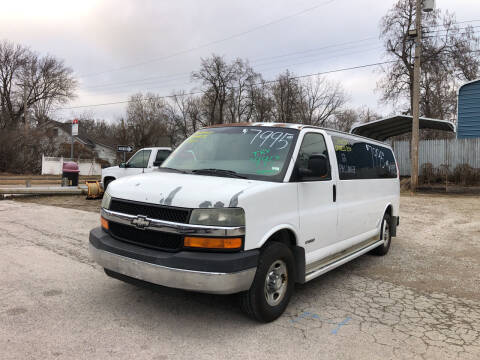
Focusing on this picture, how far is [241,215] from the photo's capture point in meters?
3.20

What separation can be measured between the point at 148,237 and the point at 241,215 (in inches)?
37.1

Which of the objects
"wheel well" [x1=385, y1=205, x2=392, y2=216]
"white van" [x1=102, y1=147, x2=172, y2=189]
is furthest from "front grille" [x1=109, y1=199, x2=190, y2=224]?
"white van" [x1=102, y1=147, x2=172, y2=189]

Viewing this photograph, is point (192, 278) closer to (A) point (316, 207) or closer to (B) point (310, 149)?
(A) point (316, 207)

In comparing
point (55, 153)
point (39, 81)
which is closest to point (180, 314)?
point (55, 153)

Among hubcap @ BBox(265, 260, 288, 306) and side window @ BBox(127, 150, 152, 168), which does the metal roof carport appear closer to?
side window @ BBox(127, 150, 152, 168)

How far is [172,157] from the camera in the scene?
4695mm

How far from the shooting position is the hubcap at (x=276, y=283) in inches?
141

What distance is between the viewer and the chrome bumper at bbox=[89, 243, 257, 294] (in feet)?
10.0

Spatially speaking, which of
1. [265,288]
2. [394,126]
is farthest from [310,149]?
[394,126]

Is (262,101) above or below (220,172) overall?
above

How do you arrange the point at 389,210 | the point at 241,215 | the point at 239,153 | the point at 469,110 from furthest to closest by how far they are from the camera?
the point at 469,110 < the point at 389,210 < the point at 239,153 < the point at 241,215

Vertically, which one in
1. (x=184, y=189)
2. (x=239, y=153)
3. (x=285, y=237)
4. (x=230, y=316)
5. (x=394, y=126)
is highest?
(x=394, y=126)

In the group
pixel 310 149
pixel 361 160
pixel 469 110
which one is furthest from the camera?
pixel 469 110

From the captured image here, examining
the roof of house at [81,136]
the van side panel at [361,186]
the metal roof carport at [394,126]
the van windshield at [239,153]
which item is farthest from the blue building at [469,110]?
the roof of house at [81,136]
